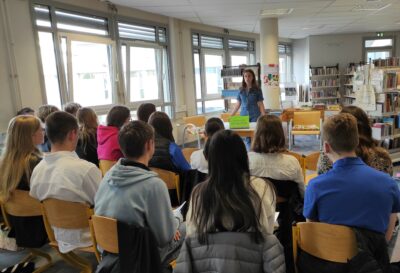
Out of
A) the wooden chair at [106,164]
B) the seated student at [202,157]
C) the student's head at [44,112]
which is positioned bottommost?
the wooden chair at [106,164]

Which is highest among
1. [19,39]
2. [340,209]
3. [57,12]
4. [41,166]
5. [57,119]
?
[57,12]

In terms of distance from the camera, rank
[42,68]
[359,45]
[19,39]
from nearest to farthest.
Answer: [19,39]
[42,68]
[359,45]

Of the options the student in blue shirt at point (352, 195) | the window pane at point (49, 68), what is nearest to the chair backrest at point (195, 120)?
the window pane at point (49, 68)

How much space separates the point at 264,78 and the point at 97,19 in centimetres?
387

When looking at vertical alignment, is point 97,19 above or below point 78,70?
above

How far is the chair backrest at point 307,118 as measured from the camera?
6.64 meters

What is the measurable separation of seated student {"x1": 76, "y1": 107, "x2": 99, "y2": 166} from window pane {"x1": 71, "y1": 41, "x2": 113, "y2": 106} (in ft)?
6.11

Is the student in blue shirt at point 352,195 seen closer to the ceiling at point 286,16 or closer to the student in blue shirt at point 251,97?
the student in blue shirt at point 251,97

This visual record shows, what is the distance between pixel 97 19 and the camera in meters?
5.54

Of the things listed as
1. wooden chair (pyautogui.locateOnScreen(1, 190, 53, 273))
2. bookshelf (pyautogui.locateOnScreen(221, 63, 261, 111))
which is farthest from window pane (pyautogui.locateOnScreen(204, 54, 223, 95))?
wooden chair (pyautogui.locateOnScreen(1, 190, 53, 273))

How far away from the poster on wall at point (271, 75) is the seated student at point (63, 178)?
19.7ft

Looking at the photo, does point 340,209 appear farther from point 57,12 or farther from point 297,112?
point 297,112

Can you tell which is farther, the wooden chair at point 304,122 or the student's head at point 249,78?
the wooden chair at point 304,122

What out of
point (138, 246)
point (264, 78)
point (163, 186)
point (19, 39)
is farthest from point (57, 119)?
point (264, 78)
